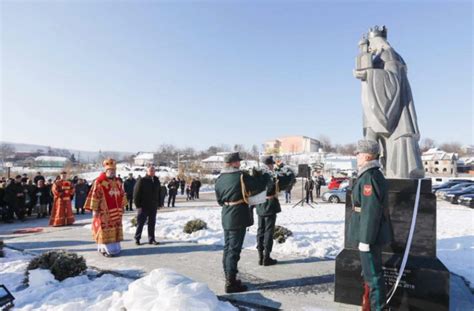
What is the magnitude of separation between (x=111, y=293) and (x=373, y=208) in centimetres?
345

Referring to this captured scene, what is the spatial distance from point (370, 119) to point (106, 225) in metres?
5.36

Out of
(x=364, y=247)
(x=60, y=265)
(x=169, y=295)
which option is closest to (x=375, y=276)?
(x=364, y=247)

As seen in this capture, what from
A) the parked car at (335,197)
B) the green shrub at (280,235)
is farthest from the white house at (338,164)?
the green shrub at (280,235)

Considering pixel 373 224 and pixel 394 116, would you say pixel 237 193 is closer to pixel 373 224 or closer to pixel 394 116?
pixel 373 224

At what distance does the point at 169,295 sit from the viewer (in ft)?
11.2

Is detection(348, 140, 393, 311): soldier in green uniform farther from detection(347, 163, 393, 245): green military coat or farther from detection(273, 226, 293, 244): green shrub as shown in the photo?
detection(273, 226, 293, 244): green shrub

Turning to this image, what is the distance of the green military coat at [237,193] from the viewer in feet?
14.5

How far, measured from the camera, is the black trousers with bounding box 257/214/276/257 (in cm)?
557

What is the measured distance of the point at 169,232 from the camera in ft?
28.0

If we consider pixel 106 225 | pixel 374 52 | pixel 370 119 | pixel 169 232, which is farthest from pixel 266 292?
pixel 169 232

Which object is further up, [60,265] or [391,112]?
[391,112]

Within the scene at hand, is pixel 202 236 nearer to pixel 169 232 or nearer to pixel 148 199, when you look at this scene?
pixel 169 232

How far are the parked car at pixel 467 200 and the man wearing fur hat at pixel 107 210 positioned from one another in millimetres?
19803

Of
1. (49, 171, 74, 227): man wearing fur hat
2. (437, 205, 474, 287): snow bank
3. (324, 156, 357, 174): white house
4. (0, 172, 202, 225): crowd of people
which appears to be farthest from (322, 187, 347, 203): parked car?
(324, 156, 357, 174): white house
